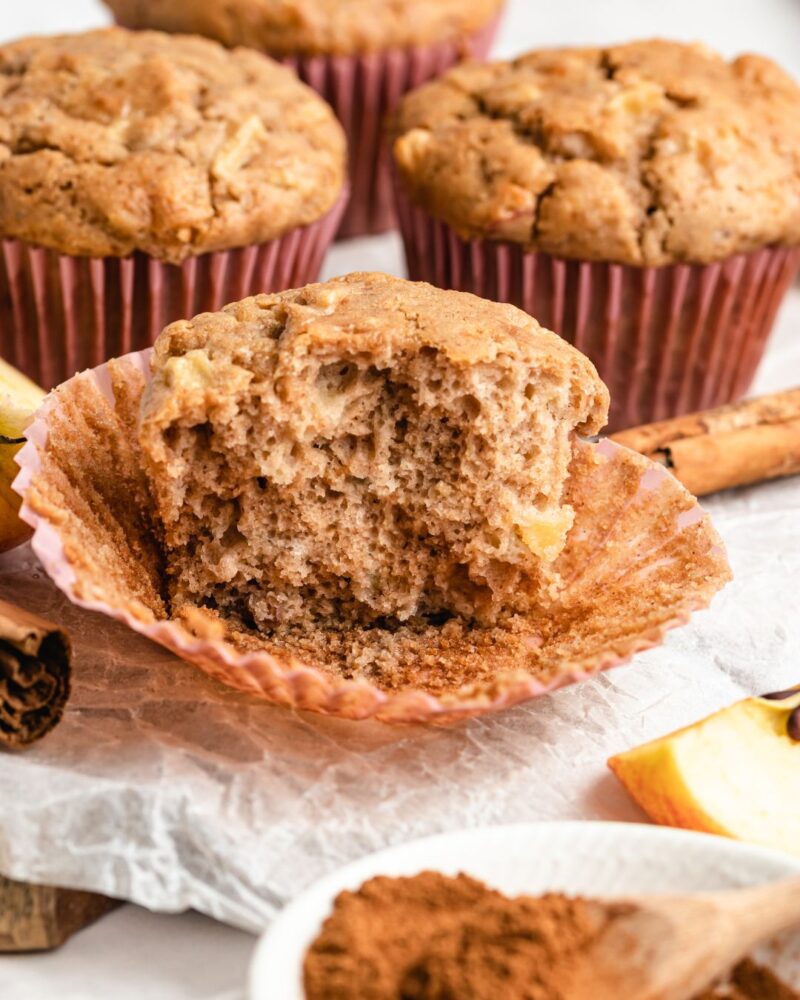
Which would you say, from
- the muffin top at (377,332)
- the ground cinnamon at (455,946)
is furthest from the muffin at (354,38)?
the ground cinnamon at (455,946)

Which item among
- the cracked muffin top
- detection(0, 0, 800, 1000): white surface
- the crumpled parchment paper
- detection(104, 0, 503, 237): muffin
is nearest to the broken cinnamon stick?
the crumpled parchment paper

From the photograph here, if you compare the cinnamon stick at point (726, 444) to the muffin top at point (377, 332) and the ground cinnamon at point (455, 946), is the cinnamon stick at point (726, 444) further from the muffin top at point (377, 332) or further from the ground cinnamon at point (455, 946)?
the ground cinnamon at point (455, 946)

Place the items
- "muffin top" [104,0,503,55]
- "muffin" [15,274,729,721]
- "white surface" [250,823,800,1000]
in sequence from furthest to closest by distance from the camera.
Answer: "muffin top" [104,0,503,55]
"muffin" [15,274,729,721]
"white surface" [250,823,800,1000]

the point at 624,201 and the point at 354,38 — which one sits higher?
the point at 624,201

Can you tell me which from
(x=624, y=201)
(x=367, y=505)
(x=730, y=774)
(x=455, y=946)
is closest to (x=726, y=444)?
(x=624, y=201)

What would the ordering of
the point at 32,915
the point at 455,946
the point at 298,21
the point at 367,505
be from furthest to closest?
the point at 298,21 < the point at 367,505 < the point at 32,915 < the point at 455,946

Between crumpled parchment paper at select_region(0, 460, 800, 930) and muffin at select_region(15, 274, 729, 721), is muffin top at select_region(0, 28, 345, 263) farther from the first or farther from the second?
crumpled parchment paper at select_region(0, 460, 800, 930)

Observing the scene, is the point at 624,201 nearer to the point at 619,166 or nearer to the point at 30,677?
the point at 619,166
